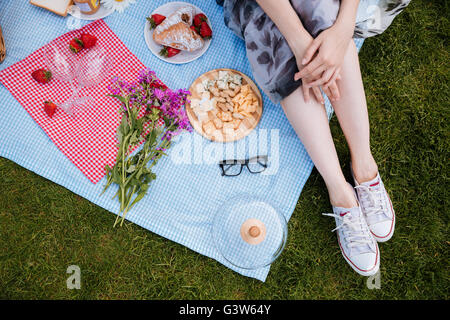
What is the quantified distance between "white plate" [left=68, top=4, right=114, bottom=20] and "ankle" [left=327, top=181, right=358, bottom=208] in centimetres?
127

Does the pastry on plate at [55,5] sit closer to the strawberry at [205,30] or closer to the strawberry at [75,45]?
the strawberry at [75,45]

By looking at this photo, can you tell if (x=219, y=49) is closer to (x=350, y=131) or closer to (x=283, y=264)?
(x=350, y=131)

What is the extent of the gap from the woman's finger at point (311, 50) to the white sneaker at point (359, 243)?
0.64 meters

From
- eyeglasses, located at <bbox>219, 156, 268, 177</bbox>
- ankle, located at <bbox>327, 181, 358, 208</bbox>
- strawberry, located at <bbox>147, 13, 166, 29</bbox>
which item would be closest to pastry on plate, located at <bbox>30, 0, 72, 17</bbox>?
strawberry, located at <bbox>147, 13, 166, 29</bbox>

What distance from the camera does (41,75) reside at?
156cm

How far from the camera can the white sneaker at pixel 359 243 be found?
4.76 ft

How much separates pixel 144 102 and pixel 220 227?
0.63 meters

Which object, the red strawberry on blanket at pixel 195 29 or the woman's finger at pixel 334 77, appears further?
the red strawberry on blanket at pixel 195 29

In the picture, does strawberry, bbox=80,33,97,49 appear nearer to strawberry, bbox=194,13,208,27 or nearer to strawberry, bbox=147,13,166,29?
strawberry, bbox=147,13,166,29

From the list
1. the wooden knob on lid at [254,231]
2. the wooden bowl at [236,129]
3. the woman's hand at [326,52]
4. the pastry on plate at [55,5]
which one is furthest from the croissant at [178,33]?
the wooden knob on lid at [254,231]

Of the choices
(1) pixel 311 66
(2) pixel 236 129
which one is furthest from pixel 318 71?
(2) pixel 236 129

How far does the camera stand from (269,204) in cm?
154

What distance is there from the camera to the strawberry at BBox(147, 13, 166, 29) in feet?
5.18

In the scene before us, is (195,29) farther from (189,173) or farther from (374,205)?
(374,205)
